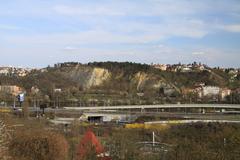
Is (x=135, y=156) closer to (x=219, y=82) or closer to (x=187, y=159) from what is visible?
(x=187, y=159)

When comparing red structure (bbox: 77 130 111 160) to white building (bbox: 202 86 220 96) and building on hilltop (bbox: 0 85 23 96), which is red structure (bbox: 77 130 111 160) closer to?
building on hilltop (bbox: 0 85 23 96)

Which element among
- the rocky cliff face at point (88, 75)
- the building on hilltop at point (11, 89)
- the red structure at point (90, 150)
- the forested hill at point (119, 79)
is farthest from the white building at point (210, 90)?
the red structure at point (90, 150)

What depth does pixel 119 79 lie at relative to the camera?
14000 cm

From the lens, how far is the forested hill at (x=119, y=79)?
125 m

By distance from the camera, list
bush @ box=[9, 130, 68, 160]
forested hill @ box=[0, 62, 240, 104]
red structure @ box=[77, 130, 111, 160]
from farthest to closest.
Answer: forested hill @ box=[0, 62, 240, 104]
bush @ box=[9, 130, 68, 160]
red structure @ box=[77, 130, 111, 160]

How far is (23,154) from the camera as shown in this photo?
2555cm

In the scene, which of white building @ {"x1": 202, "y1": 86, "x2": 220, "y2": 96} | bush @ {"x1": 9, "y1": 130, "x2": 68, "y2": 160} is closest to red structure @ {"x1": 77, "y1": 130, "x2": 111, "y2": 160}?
bush @ {"x1": 9, "y1": 130, "x2": 68, "y2": 160}

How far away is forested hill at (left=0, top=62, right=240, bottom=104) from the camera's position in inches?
4904

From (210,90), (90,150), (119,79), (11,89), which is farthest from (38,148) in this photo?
(119,79)

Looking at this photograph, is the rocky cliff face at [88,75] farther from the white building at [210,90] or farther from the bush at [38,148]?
the bush at [38,148]

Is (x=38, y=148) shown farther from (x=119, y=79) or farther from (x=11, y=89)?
(x=119, y=79)

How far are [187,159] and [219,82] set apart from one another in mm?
124858

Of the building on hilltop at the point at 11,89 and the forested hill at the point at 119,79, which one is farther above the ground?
the forested hill at the point at 119,79

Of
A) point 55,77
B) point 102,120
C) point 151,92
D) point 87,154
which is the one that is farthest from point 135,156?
point 55,77
